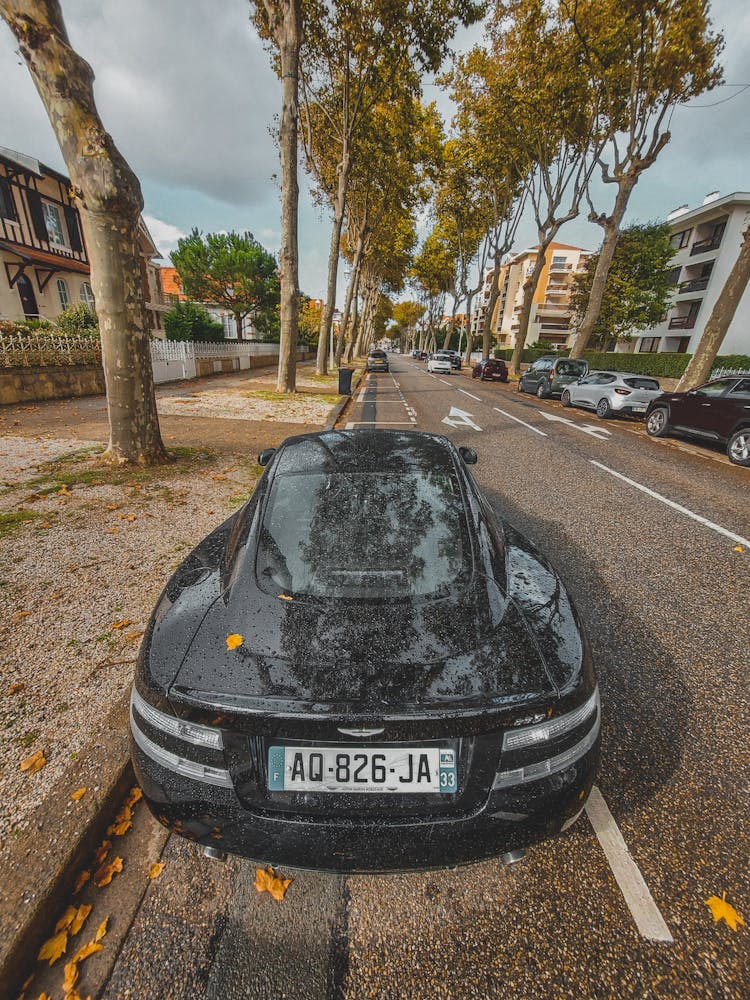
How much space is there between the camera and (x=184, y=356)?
1800 centimetres

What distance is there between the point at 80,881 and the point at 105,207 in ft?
20.3

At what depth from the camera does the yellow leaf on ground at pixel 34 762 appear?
1890mm

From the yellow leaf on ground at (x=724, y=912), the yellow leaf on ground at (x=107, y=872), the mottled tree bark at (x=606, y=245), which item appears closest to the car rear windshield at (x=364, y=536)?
the yellow leaf on ground at (x=107, y=872)

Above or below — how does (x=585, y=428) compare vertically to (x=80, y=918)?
below

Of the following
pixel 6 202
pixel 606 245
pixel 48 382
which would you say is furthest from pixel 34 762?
pixel 6 202

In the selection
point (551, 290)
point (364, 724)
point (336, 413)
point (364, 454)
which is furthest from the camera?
point (551, 290)

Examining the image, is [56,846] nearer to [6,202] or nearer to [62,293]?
[6,202]

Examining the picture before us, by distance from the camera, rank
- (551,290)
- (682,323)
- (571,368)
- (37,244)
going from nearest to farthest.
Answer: (571,368), (37,244), (682,323), (551,290)

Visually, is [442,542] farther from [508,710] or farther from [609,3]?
[609,3]

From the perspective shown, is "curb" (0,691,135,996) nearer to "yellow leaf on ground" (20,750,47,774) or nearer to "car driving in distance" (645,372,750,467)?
"yellow leaf on ground" (20,750,47,774)

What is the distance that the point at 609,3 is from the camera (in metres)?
13.9

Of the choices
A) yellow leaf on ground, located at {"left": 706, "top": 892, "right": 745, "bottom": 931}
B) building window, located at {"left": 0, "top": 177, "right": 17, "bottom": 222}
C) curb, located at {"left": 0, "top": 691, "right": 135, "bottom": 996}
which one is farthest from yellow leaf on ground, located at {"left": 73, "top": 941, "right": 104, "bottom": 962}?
building window, located at {"left": 0, "top": 177, "right": 17, "bottom": 222}

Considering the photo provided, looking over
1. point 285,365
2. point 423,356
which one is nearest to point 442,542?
point 285,365

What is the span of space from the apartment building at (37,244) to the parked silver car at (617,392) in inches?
749
